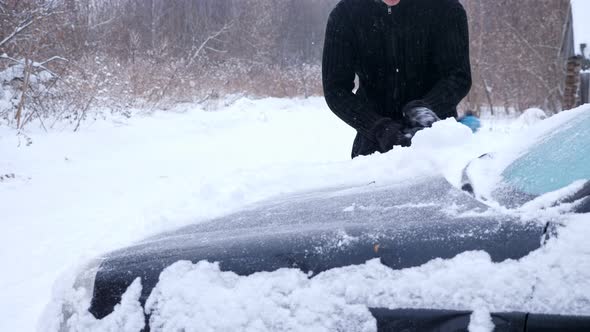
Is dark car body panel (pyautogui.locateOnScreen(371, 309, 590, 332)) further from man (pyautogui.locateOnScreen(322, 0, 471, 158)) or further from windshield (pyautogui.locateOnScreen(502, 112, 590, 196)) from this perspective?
man (pyautogui.locateOnScreen(322, 0, 471, 158))

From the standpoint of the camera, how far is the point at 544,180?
135cm

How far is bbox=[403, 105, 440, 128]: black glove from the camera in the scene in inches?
89.9

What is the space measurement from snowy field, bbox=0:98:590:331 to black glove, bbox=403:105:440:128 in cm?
19

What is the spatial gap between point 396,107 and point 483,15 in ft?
51.0

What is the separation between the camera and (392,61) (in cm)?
269

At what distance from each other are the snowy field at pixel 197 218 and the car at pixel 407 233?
0.09 ft

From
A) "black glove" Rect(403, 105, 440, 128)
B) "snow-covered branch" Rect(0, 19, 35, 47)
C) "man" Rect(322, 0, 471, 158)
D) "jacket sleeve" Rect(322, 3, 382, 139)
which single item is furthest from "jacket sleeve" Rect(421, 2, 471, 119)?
"snow-covered branch" Rect(0, 19, 35, 47)

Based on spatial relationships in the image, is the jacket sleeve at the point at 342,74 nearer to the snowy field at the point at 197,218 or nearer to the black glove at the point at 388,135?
the black glove at the point at 388,135

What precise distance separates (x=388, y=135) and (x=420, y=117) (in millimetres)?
210

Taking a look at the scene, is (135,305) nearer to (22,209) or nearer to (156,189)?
(22,209)

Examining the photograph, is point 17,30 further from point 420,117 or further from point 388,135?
point 420,117

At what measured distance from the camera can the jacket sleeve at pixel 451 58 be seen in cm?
263

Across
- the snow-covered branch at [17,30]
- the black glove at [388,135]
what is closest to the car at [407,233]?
the black glove at [388,135]

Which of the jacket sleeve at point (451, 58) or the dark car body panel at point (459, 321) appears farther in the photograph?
the jacket sleeve at point (451, 58)
